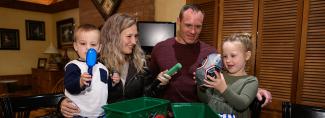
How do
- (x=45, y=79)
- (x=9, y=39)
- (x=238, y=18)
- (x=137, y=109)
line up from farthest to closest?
(x=9, y=39) < (x=45, y=79) < (x=238, y=18) < (x=137, y=109)

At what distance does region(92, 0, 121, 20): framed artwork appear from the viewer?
11.8 feet

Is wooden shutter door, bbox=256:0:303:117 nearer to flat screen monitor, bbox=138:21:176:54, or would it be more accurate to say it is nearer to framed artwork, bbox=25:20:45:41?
flat screen monitor, bbox=138:21:176:54

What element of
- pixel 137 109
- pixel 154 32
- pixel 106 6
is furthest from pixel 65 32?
pixel 137 109

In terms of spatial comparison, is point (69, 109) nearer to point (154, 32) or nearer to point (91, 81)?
point (91, 81)

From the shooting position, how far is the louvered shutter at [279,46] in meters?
2.04

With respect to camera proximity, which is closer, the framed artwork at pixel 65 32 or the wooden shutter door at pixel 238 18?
the wooden shutter door at pixel 238 18

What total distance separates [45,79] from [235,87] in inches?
197

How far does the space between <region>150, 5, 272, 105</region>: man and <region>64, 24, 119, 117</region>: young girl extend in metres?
0.40

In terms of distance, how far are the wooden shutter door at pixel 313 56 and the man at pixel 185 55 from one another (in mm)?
1050

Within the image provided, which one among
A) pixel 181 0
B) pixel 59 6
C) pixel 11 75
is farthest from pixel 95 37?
pixel 11 75

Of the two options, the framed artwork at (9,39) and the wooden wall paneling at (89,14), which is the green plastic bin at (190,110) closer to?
the wooden wall paneling at (89,14)

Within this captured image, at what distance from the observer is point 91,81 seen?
38.9 inches

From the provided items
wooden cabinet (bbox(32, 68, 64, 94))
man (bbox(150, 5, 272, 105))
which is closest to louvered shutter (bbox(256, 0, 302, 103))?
man (bbox(150, 5, 272, 105))

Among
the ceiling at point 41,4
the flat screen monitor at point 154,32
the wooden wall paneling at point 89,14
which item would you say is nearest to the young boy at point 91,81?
the flat screen monitor at point 154,32
